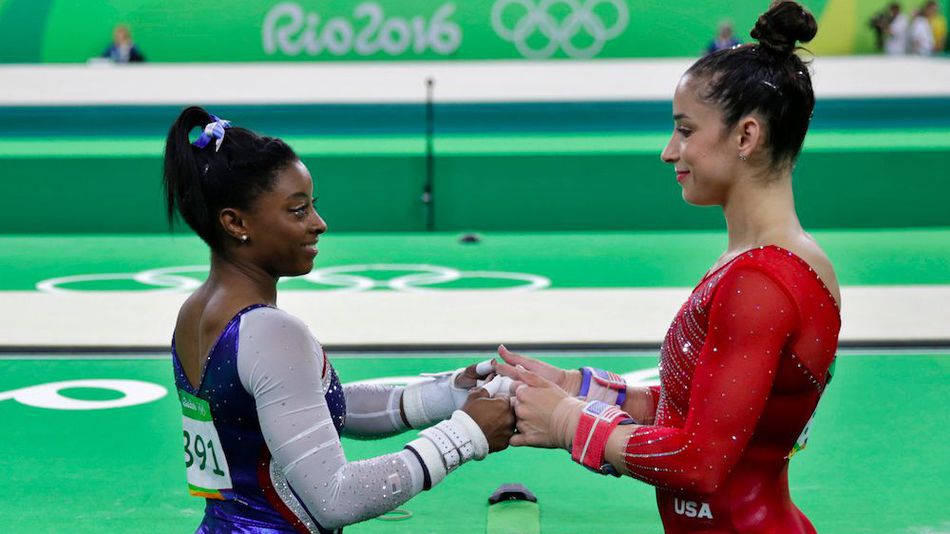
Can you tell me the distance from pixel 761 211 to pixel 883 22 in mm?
18066

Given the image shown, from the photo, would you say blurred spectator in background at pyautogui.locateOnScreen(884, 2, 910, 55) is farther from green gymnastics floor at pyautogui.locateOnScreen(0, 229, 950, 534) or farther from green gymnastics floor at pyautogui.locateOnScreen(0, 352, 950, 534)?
green gymnastics floor at pyautogui.locateOnScreen(0, 352, 950, 534)

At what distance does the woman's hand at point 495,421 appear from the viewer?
2.37m

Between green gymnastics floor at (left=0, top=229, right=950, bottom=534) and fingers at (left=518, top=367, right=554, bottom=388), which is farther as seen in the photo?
green gymnastics floor at (left=0, top=229, right=950, bottom=534)

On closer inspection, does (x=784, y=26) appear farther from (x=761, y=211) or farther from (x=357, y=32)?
(x=357, y=32)

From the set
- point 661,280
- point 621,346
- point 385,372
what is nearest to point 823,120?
point 661,280

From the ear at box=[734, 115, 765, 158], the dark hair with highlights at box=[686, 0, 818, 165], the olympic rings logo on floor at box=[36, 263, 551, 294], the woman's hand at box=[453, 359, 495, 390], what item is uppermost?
the dark hair with highlights at box=[686, 0, 818, 165]

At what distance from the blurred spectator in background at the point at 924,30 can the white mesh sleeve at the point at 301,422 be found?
58.5 ft

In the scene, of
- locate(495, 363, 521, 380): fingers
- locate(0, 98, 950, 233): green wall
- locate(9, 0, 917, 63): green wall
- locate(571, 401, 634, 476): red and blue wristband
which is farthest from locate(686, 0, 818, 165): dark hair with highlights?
locate(9, 0, 917, 63): green wall

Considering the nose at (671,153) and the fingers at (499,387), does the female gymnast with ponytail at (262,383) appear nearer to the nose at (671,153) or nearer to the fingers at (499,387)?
the fingers at (499,387)

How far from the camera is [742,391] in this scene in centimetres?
200

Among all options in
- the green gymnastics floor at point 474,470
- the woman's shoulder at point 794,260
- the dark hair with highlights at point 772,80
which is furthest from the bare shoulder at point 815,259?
the green gymnastics floor at point 474,470

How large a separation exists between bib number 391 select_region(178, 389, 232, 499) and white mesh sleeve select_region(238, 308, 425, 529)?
12 centimetres

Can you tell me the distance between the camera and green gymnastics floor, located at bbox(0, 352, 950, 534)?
3785 mm

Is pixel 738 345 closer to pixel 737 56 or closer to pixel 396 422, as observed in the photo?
pixel 737 56
